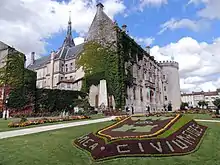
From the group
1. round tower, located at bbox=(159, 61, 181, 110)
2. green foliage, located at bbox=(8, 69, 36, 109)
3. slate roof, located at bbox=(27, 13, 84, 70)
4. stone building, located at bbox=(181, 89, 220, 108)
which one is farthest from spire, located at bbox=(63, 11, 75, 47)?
stone building, located at bbox=(181, 89, 220, 108)

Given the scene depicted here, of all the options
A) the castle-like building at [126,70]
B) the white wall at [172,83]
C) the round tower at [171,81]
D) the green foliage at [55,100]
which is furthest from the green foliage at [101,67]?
the white wall at [172,83]

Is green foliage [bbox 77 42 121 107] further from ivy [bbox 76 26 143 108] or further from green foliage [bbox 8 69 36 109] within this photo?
green foliage [bbox 8 69 36 109]

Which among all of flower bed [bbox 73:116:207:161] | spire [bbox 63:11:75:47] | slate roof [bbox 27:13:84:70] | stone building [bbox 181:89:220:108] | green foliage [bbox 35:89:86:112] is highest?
spire [bbox 63:11:75:47]

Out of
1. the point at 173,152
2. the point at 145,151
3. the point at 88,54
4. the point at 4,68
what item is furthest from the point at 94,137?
the point at 88,54

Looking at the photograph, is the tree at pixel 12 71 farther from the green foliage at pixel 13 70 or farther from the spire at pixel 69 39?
the spire at pixel 69 39

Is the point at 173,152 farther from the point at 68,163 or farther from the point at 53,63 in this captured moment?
the point at 53,63

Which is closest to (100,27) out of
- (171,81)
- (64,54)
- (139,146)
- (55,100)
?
(55,100)

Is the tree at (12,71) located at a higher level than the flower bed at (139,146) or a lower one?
higher

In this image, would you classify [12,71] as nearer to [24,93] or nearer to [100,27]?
[24,93]

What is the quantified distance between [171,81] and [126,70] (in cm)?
3254

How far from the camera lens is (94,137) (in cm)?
852

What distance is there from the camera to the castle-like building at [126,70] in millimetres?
36656

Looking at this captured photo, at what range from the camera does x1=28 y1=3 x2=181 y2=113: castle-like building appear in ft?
120

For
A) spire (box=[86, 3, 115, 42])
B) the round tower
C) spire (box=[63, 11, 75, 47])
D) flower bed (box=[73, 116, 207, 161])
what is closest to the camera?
flower bed (box=[73, 116, 207, 161])
